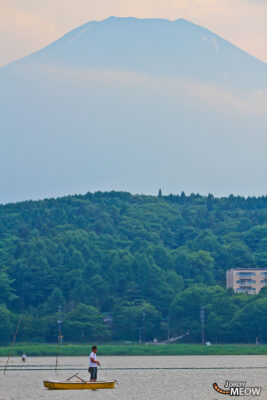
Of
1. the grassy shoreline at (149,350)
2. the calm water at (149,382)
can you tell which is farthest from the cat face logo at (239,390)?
the grassy shoreline at (149,350)

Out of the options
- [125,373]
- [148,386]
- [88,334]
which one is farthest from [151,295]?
[148,386]

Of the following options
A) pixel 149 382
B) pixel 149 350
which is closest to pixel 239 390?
pixel 149 382

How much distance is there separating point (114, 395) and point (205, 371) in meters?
26.7

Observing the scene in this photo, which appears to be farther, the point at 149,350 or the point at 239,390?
the point at 149,350

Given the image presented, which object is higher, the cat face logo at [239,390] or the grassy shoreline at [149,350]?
the grassy shoreline at [149,350]

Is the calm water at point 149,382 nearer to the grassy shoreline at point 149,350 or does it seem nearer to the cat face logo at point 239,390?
the cat face logo at point 239,390

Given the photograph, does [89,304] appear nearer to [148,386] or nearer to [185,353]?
[185,353]

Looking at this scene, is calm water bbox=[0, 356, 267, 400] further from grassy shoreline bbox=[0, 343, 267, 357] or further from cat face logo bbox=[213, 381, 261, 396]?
grassy shoreline bbox=[0, 343, 267, 357]

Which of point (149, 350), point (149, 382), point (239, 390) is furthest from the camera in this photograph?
point (149, 350)

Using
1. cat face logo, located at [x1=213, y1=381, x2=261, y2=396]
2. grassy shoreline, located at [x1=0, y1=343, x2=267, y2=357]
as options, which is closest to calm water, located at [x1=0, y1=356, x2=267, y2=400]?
cat face logo, located at [x1=213, y1=381, x2=261, y2=396]

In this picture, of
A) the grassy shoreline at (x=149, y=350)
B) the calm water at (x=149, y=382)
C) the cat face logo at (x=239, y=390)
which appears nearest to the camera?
A: the cat face logo at (x=239, y=390)

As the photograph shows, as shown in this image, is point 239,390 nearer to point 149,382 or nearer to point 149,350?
point 149,382

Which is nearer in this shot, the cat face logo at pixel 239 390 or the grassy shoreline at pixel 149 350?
the cat face logo at pixel 239 390

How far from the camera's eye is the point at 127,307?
183 m
